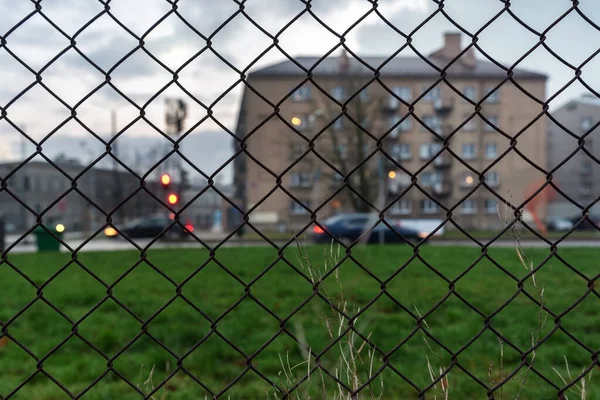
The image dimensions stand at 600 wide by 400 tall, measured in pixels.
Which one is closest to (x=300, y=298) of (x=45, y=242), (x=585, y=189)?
(x=45, y=242)

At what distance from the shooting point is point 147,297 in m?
6.45

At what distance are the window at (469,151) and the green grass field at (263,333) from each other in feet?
107

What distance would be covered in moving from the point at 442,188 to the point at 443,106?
6.25 metres

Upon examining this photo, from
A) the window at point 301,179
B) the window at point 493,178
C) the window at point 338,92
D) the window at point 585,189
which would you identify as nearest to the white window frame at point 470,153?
the window at point 493,178

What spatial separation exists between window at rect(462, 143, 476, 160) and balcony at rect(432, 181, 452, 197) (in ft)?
7.20

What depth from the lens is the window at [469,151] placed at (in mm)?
39938

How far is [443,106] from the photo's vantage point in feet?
123

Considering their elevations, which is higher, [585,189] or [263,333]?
[263,333]

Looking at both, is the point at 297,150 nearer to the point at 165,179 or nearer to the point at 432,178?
the point at 165,179

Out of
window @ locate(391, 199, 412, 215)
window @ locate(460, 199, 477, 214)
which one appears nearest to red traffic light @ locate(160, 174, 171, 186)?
window @ locate(391, 199, 412, 215)

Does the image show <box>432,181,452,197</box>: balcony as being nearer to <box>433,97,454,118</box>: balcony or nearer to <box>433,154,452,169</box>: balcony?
<box>433,154,452,169</box>: balcony

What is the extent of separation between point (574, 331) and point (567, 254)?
8.31m

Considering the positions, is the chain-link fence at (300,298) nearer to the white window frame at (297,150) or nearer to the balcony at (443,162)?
the white window frame at (297,150)

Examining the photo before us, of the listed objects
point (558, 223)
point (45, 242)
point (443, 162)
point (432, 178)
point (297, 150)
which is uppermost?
point (297, 150)
